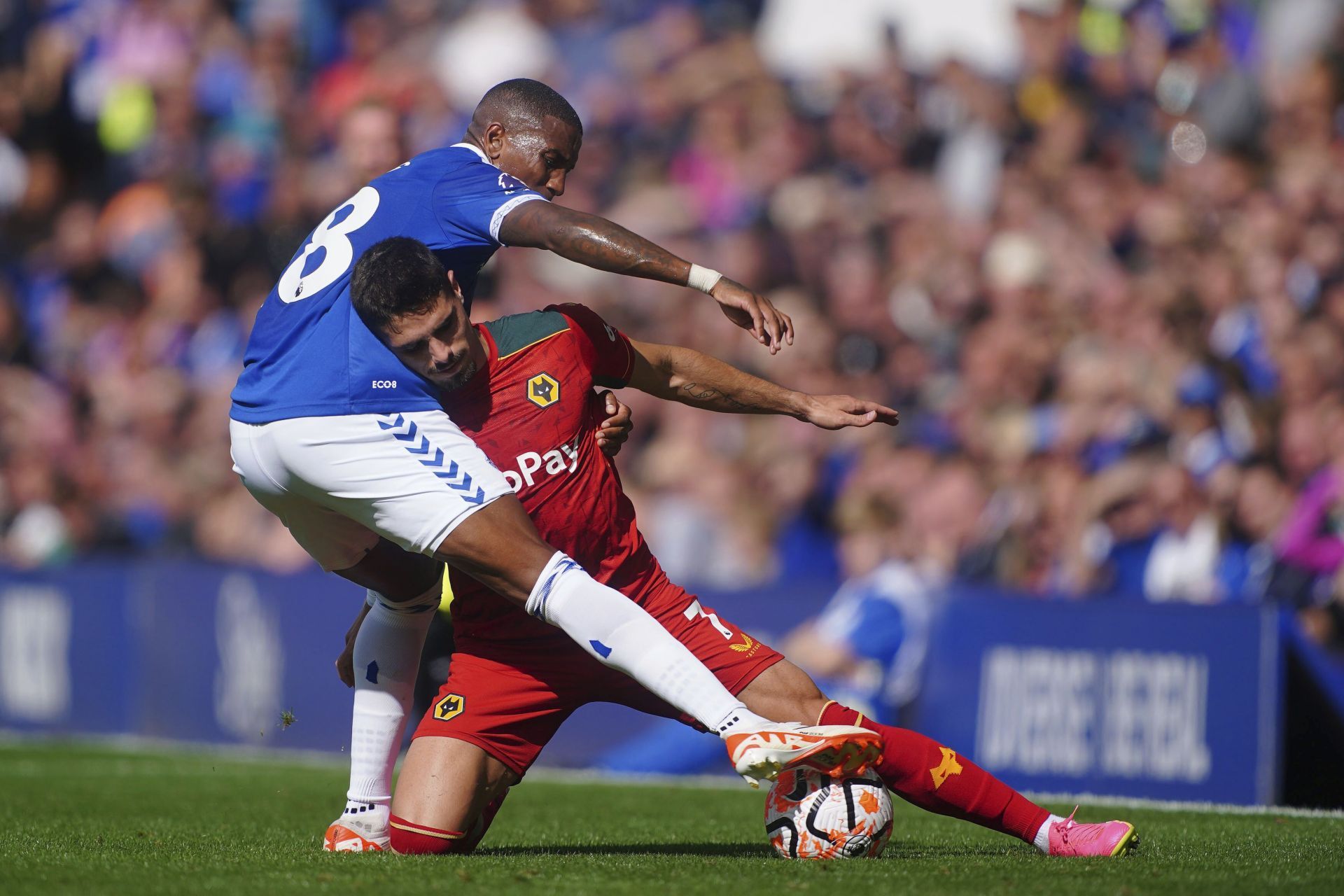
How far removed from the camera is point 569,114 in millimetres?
5965

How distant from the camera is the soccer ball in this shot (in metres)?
5.28

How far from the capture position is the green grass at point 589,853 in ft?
15.1

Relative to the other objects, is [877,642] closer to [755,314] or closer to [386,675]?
[386,675]

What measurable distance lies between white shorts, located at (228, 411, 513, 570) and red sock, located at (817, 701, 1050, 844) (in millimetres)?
1282

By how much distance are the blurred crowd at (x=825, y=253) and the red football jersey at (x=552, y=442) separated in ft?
9.94

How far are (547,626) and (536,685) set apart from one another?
191mm

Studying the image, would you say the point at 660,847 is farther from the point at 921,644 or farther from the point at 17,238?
the point at 17,238

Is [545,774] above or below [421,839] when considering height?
below

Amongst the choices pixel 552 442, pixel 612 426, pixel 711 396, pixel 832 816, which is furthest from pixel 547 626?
pixel 832 816

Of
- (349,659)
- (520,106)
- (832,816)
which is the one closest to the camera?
(832,816)

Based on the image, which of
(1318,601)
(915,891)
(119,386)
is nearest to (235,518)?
(119,386)

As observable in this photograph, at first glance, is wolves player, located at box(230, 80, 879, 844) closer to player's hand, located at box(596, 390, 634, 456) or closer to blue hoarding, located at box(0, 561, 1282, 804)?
player's hand, located at box(596, 390, 634, 456)

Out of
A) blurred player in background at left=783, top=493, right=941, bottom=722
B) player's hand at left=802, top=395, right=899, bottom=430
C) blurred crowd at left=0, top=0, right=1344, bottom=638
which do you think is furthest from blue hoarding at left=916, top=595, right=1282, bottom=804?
player's hand at left=802, top=395, right=899, bottom=430

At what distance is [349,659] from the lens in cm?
636
